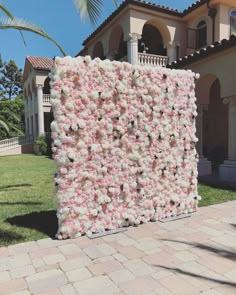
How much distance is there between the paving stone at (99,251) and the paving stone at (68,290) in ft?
2.87

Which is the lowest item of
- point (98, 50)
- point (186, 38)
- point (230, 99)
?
point (230, 99)

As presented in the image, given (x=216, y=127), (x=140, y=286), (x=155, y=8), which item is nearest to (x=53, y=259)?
(x=140, y=286)

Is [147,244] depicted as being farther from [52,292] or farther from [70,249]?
[52,292]

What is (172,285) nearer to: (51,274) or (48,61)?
(51,274)

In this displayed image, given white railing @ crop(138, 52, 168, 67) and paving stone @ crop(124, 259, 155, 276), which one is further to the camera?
white railing @ crop(138, 52, 168, 67)

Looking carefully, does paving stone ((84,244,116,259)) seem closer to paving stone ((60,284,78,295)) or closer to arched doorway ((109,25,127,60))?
paving stone ((60,284,78,295))

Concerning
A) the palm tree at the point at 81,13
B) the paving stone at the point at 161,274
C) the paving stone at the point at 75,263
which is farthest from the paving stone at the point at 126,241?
the palm tree at the point at 81,13

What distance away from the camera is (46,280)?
397 centimetres

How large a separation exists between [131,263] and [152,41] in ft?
56.3

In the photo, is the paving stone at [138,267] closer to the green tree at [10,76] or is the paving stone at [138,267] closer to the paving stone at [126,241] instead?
the paving stone at [126,241]

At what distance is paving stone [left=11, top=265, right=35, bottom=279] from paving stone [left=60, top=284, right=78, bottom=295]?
26.7 inches

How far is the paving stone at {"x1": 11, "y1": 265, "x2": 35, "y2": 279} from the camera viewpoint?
413 centimetres

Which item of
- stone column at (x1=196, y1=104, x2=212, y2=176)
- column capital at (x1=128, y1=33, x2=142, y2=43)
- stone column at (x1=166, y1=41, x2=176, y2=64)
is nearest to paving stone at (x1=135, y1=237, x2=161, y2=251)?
stone column at (x1=196, y1=104, x2=212, y2=176)

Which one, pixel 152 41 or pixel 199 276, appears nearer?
pixel 199 276
